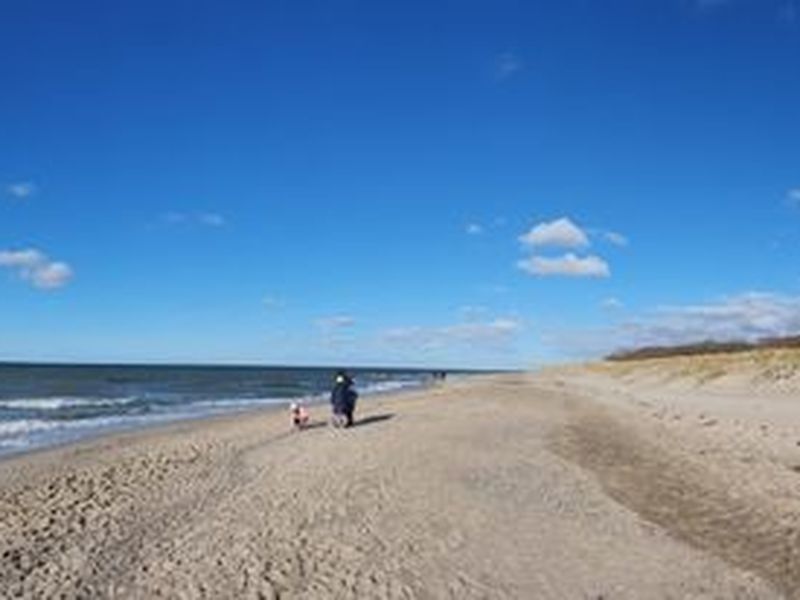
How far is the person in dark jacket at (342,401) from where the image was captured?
32062 millimetres

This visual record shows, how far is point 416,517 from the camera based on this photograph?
15.3 metres

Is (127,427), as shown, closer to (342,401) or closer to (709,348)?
(342,401)

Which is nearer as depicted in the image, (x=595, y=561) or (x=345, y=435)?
(x=595, y=561)

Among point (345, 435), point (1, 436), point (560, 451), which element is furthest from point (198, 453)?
point (1, 436)

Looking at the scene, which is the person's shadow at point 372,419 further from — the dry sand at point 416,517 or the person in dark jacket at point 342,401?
the dry sand at point 416,517

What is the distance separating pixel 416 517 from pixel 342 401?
1710 centimetres

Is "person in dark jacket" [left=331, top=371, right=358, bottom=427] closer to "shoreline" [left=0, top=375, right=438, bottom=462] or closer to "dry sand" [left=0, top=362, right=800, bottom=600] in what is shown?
"dry sand" [left=0, top=362, right=800, bottom=600]

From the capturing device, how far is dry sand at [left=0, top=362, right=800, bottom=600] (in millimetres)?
11523

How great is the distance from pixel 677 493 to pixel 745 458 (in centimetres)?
431

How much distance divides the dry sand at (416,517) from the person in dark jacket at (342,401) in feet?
11.2

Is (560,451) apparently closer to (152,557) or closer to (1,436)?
(152,557)

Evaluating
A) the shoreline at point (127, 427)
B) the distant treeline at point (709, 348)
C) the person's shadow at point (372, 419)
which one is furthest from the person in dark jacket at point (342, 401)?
the distant treeline at point (709, 348)

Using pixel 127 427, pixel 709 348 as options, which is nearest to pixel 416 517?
pixel 127 427

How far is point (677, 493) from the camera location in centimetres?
1745
